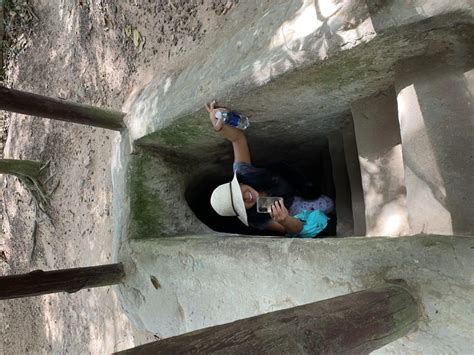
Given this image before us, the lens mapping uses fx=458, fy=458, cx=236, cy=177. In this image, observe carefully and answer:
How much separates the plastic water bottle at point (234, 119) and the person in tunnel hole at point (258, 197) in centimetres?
3

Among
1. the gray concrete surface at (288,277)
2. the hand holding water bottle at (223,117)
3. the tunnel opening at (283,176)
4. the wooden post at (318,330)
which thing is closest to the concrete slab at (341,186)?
the tunnel opening at (283,176)

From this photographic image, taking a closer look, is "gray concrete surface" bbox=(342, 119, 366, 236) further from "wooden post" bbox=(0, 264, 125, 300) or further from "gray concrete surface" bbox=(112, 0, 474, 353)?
"wooden post" bbox=(0, 264, 125, 300)

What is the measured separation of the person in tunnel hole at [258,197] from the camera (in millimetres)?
2863

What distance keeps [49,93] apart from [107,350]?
11.0 feet

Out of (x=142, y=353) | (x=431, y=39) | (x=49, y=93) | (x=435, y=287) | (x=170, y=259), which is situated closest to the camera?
(x=142, y=353)

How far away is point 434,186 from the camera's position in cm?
216

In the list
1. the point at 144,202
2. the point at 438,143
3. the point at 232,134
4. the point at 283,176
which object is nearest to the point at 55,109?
the point at 144,202

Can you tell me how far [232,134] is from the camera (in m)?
3.09

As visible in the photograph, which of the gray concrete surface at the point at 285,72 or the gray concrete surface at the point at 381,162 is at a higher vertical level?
the gray concrete surface at the point at 285,72

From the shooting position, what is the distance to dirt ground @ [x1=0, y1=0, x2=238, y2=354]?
161 inches

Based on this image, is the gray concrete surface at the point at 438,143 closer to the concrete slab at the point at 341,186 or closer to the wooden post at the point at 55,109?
the concrete slab at the point at 341,186

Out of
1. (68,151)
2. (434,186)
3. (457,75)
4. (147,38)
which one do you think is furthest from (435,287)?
(68,151)

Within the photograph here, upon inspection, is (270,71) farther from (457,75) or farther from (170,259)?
(170,259)

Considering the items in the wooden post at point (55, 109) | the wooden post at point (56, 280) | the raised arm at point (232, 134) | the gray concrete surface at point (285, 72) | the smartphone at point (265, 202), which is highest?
the wooden post at point (55, 109)
